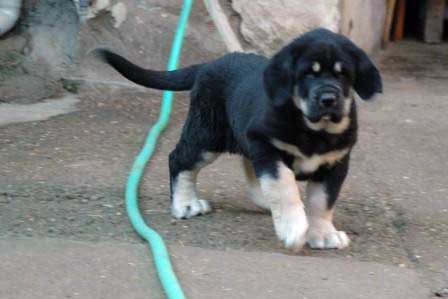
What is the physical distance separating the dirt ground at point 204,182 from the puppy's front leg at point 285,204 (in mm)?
259

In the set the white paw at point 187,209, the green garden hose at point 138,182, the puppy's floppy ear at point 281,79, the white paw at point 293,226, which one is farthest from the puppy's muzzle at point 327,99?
the white paw at point 187,209

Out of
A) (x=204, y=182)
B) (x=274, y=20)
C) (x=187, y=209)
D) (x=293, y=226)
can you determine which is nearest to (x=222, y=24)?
(x=274, y=20)

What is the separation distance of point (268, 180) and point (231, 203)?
3.07 feet

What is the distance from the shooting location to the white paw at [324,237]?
4254 millimetres

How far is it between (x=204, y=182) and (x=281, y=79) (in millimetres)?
1415

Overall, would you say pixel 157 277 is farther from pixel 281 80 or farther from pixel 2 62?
pixel 2 62

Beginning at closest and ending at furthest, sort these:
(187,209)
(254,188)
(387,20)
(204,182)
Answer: (187,209) → (254,188) → (204,182) → (387,20)

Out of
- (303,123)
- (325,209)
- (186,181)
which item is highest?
(303,123)

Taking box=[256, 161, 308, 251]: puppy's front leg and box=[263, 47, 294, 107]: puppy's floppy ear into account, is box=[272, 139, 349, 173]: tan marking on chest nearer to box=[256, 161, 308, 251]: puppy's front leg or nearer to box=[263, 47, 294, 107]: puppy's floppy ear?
box=[256, 161, 308, 251]: puppy's front leg

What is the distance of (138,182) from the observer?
5.07 metres

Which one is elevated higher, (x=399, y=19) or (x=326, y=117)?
(x=326, y=117)

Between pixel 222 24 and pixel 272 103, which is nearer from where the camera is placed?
pixel 272 103

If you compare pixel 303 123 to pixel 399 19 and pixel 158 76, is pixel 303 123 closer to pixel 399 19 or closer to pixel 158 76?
pixel 158 76

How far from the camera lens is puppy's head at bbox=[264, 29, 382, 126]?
153 inches
